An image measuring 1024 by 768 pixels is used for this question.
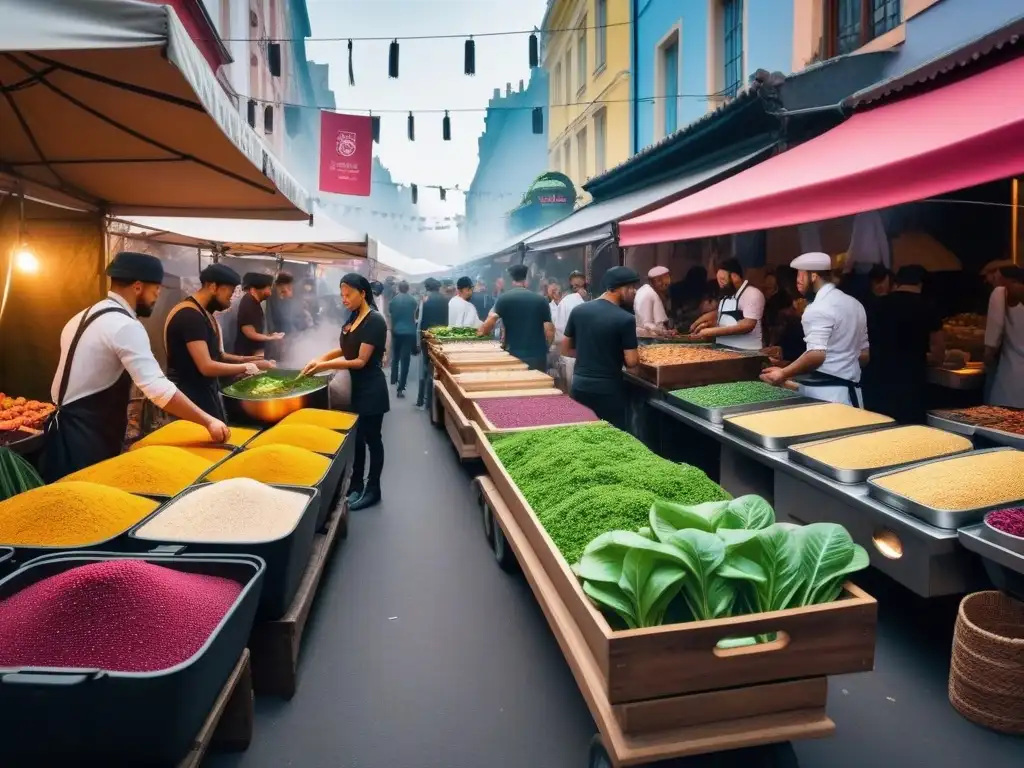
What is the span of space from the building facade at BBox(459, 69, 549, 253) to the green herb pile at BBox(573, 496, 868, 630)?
93.4ft

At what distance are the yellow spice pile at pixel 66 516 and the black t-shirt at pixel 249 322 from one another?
16.6ft

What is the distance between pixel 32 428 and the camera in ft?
16.7

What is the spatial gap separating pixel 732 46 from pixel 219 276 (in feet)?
34.5

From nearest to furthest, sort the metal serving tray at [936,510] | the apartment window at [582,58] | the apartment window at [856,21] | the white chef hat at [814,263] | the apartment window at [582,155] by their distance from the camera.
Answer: the metal serving tray at [936,510] < the white chef hat at [814,263] < the apartment window at [856,21] < the apartment window at [582,58] < the apartment window at [582,155]

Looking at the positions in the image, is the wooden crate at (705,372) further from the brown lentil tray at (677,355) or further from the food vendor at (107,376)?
the food vendor at (107,376)

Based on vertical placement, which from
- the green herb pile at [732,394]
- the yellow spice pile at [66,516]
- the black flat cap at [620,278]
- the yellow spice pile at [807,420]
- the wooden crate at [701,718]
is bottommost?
the wooden crate at [701,718]

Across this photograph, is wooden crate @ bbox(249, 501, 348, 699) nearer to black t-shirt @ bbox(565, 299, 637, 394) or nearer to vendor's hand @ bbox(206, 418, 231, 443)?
vendor's hand @ bbox(206, 418, 231, 443)

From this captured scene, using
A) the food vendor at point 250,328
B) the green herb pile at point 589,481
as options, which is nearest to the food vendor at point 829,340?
the green herb pile at point 589,481

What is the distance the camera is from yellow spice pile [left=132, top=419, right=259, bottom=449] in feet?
14.4

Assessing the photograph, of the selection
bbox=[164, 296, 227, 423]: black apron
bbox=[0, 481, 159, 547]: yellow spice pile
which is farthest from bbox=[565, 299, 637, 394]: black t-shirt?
bbox=[0, 481, 159, 547]: yellow spice pile

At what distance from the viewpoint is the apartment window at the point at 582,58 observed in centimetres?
2136

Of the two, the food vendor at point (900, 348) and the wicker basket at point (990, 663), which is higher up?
the food vendor at point (900, 348)

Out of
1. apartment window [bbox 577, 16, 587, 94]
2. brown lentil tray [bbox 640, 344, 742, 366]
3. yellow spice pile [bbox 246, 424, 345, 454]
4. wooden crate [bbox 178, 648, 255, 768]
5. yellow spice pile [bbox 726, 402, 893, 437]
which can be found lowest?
wooden crate [bbox 178, 648, 255, 768]

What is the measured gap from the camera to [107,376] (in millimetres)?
3949
